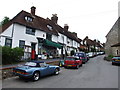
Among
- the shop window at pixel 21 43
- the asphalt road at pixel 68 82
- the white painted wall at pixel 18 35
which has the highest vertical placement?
the white painted wall at pixel 18 35

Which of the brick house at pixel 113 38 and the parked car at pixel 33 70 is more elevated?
the brick house at pixel 113 38

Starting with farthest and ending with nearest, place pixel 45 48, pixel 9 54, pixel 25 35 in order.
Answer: pixel 45 48, pixel 25 35, pixel 9 54

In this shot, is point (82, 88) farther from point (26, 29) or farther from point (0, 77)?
point (26, 29)

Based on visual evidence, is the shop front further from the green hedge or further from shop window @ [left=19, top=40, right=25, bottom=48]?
the green hedge

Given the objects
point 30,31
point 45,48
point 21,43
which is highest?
point 30,31

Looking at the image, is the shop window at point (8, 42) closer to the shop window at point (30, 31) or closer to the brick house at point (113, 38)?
the shop window at point (30, 31)

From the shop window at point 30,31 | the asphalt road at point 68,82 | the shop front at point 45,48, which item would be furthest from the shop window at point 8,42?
the asphalt road at point 68,82

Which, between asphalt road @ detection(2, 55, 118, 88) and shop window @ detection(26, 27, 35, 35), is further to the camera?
shop window @ detection(26, 27, 35, 35)

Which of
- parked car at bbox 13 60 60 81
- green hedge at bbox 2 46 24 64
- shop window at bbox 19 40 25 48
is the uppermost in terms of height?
shop window at bbox 19 40 25 48

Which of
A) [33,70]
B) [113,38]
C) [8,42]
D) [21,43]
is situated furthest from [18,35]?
A: [113,38]

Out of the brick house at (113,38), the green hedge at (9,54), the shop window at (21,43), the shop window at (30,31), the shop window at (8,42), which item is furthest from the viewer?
the brick house at (113,38)

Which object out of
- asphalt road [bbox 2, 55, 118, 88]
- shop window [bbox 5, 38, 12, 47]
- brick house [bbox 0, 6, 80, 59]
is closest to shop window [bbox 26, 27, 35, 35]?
brick house [bbox 0, 6, 80, 59]

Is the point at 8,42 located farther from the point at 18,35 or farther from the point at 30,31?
the point at 30,31

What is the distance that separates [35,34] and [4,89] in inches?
552
